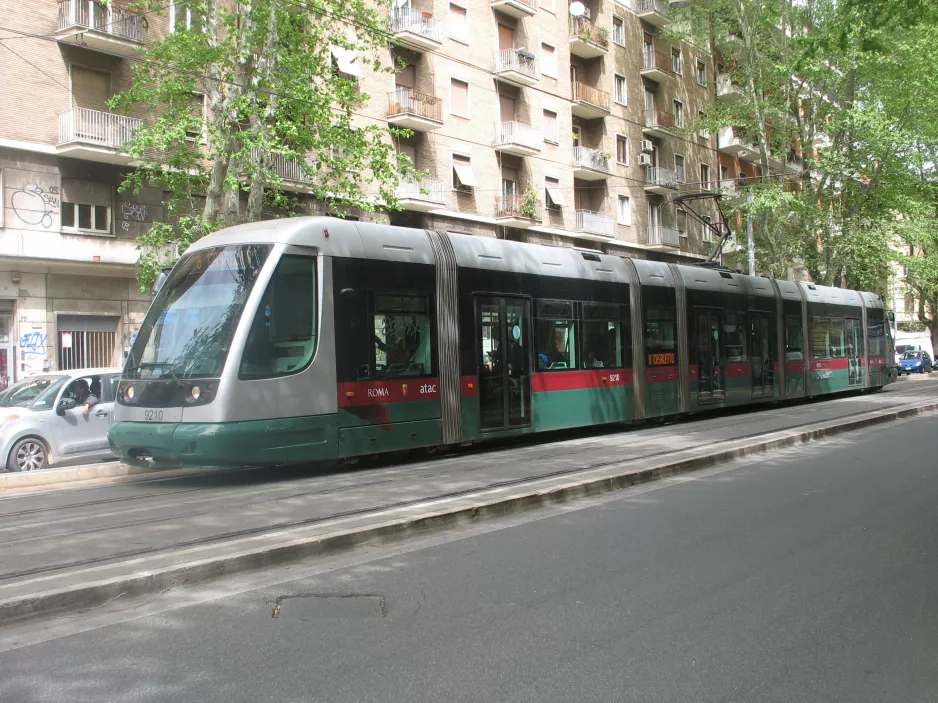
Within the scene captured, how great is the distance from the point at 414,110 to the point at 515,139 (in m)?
4.83

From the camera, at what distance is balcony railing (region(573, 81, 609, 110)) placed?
35812 mm

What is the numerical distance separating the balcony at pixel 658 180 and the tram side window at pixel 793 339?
17.6 m

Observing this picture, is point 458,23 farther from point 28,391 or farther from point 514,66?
point 28,391

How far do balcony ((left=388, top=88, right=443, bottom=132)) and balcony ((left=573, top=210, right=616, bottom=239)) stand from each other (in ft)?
27.6

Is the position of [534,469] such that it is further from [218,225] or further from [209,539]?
[218,225]

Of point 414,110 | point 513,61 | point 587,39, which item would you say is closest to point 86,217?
point 414,110

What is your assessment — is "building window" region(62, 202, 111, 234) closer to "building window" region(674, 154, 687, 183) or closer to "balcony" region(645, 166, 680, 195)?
"balcony" region(645, 166, 680, 195)

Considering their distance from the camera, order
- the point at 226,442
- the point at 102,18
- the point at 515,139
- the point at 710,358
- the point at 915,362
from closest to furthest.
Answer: the point at 226,442
the point at 710,358
the point at 102,18
the point at 515,139
the point at 915,362

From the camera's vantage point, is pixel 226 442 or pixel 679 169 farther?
pixel 679 169

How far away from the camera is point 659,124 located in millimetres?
39906

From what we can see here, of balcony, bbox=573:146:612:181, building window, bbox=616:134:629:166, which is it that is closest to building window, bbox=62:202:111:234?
balcony, bbox=573:146:612:181

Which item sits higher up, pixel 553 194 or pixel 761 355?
pixel 553 194

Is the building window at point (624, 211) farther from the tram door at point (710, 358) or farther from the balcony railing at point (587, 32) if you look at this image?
the tram door at point (710, 358)

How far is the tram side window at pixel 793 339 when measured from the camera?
22.2 metres
